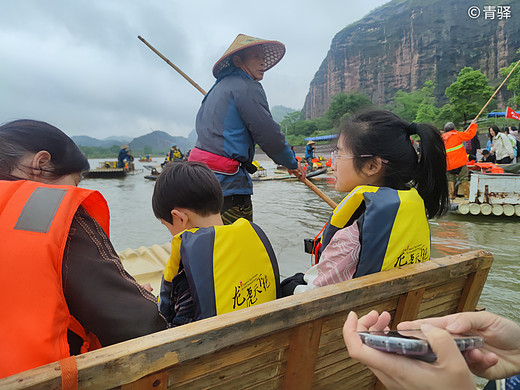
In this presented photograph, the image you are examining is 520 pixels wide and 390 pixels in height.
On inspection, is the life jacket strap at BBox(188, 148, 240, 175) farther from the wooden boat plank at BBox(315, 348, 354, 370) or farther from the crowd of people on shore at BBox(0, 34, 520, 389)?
the wooden boat plank at BBox(315, 348, 354, 370)

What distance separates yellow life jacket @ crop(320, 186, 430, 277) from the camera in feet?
4.66

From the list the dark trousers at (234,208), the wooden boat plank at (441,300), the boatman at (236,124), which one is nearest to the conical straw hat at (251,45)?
the boatman at (236,124)

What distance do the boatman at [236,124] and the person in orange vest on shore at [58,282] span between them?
1.59 meters

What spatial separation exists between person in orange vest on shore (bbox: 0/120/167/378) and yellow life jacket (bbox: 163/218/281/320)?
0.25 meters

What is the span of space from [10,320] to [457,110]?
127 feet

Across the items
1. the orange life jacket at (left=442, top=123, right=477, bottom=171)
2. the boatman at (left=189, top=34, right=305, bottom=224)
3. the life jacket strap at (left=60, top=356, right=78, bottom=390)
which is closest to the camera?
the life jacket strap at (left=60, top=356, right=78, bottom=390)

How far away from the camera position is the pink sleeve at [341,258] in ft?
4.84

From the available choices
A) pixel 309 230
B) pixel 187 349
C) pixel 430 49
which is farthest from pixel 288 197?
pixel 430 49

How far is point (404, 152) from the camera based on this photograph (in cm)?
178

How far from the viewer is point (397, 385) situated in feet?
1.90

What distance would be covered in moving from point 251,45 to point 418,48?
70.0 m

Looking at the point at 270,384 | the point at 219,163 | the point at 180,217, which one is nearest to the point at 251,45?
the point at 219,163

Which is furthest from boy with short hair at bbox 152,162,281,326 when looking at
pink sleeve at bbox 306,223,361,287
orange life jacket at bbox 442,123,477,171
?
orange life jacket at bbox 442,123,477,171

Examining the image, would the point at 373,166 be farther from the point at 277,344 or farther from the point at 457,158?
the point at 457,158
